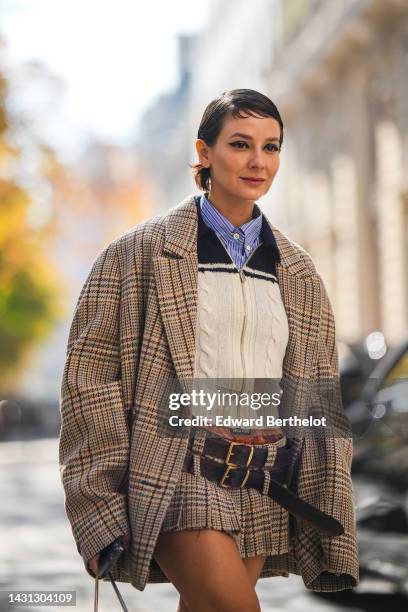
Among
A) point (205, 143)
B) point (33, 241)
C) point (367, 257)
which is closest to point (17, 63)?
point (33, 241)

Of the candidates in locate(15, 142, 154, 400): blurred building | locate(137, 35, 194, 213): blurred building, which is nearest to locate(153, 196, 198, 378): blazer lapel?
locate(137, 35, 194, 213): blurred building

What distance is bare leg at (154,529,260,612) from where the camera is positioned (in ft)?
11.8

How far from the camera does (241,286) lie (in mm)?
4004

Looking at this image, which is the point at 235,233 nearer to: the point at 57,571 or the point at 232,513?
the point at 232,513

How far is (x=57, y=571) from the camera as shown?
373 inches

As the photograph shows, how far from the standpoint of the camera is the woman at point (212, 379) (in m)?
3.73

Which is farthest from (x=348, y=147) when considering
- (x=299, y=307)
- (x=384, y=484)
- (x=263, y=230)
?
(x=299, y=307)

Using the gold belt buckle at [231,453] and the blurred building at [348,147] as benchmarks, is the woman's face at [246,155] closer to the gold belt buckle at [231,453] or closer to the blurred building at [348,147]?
the gold belt buckle at [231,453]

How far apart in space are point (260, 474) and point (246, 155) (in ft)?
2.85

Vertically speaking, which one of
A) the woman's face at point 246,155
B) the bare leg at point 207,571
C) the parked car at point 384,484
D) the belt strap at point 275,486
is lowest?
the parked car at point 384,484

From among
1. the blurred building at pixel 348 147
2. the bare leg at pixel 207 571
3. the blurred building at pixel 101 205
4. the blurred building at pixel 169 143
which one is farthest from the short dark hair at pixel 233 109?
the blurred building at pixel 101 205

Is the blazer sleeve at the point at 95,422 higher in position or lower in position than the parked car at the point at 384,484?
higher

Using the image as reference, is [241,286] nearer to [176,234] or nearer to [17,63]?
[176,234]

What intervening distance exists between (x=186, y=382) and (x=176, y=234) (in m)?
0.46
